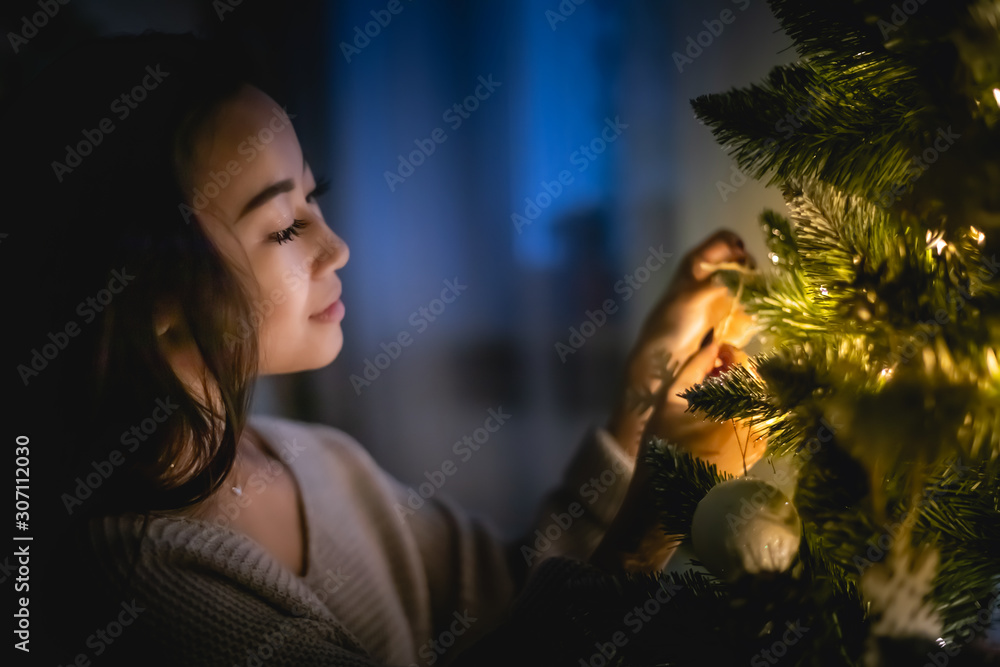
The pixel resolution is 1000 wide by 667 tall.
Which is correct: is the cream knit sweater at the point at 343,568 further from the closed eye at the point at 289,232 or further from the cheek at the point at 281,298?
the closed eye at the point at 289,232

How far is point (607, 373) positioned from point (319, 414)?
0.40 meters

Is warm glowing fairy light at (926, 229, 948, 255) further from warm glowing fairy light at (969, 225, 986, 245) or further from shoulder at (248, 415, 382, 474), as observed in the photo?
shoulder at (248, 415, 382, 474)

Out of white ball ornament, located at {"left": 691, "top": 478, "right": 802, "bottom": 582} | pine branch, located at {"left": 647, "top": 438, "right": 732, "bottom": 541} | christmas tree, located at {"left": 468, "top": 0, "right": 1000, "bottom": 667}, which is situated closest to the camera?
christmas tree, located at {"left": 468, "top": 0, "right": 1000, "bottom": 667}

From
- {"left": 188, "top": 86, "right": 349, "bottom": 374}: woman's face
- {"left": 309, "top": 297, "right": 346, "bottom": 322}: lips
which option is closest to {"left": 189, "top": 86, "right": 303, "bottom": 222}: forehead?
{"left": 188, "top": 86, "right": 349, "bottom": 374}: woman's face

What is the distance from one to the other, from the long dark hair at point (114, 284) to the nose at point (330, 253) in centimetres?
10

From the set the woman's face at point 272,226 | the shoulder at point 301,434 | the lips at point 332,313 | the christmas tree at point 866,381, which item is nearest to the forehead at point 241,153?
the woman's face at point 272,226

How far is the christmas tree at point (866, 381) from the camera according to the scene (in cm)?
43

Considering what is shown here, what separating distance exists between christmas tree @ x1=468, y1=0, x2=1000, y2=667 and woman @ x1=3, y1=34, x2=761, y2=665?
311 millimetres

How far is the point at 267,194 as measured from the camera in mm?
821

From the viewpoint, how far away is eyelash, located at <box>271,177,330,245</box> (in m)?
0.83

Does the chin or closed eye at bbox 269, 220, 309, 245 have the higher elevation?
closed eye at bbox 269, 220, 309, 245

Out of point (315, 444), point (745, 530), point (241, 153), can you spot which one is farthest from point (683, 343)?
point (241, 153)

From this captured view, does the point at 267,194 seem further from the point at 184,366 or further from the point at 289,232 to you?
the point at 184,366

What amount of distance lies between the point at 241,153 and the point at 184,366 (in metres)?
0.27
